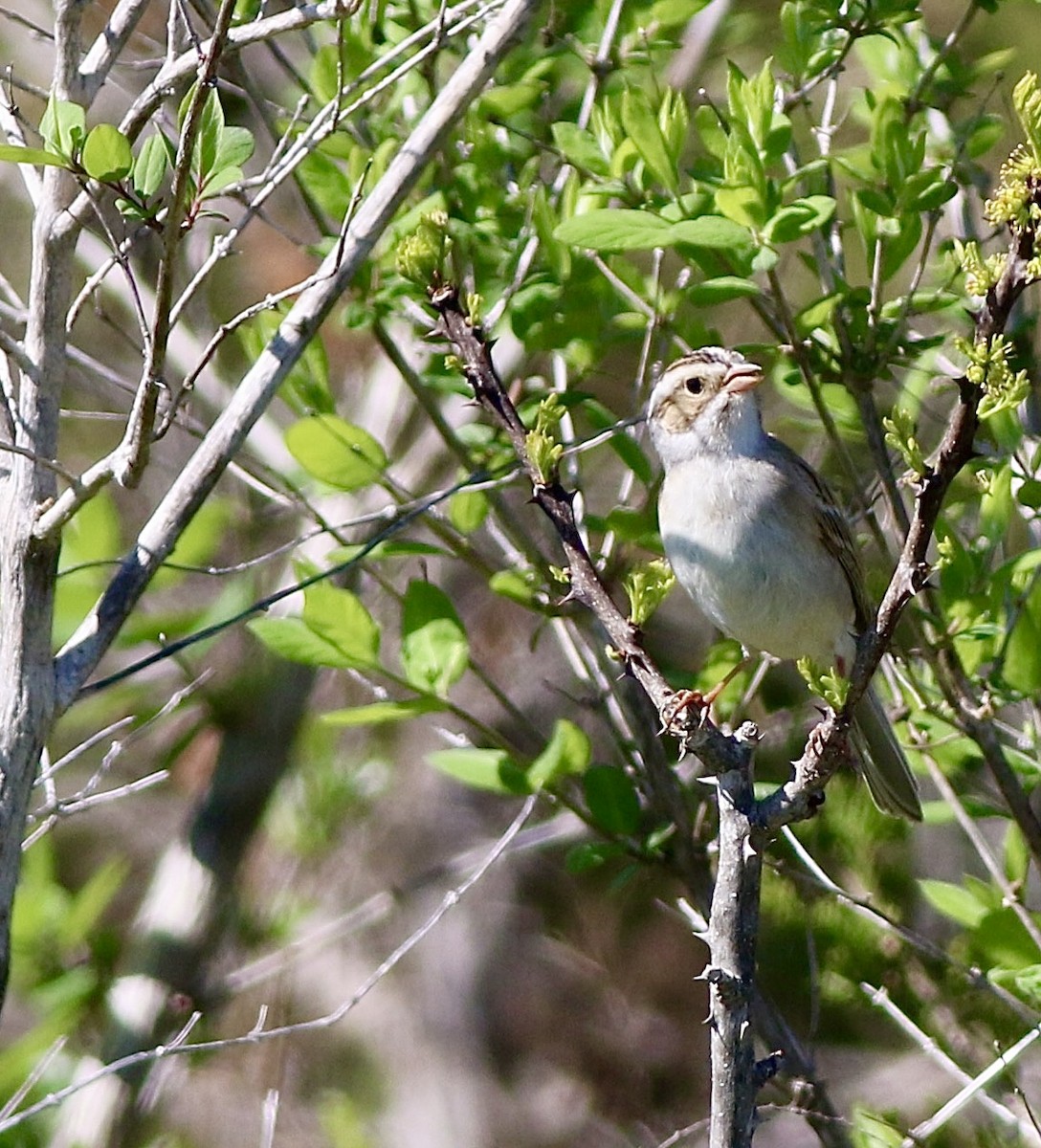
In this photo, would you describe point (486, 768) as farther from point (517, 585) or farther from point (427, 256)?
point (427, 256)

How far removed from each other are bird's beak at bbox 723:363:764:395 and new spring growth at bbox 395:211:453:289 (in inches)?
51.1

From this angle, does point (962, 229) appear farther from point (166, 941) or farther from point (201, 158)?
point (166, 941)

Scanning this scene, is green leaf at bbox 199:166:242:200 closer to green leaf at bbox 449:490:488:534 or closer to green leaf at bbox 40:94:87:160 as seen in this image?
green leaf at bbox 40:94:87:160

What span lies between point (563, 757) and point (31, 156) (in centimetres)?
182

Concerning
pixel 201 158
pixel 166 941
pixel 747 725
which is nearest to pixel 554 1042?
pixel 166 941

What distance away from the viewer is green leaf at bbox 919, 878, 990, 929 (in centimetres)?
354

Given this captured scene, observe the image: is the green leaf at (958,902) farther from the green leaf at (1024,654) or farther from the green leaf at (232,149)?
the green leaf at (232,149)

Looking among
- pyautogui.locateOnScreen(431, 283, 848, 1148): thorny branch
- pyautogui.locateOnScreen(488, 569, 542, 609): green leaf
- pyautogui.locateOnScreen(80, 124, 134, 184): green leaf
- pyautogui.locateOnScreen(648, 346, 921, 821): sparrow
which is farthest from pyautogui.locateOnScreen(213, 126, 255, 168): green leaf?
pyautogui.locateOnScreen(648, 346, 921, 821): sparrow

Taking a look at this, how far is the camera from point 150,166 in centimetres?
267

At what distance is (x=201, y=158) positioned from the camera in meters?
2.71

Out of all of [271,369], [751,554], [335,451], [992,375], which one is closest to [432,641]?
[335,451]

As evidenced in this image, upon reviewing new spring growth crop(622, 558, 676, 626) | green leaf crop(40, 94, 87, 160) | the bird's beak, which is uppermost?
green leaf crop(40, 94, 87, 160)

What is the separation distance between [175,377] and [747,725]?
3.65 meters

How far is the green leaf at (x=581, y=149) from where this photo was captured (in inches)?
138
